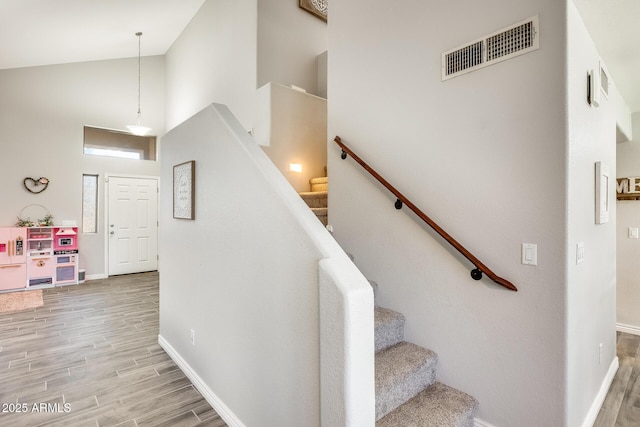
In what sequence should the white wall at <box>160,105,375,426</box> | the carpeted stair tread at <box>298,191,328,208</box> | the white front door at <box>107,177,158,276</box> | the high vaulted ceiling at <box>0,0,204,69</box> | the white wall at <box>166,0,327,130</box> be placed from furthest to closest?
the white front door at <box>107,177,158,276</box>
the white wall at <box>166,0,327,130</box>
the high vaulted ceiling at <box>0,0,204,69</box>
the carpeted stair tread at <box>298,191,328,208</box>
the white wall at <box>160,105,375,426</box>

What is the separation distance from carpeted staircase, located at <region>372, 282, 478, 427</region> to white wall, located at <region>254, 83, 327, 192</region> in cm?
274

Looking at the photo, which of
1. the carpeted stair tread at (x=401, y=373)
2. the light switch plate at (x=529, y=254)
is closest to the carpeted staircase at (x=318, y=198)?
the carpeted stair tread at (x=401, y=373)

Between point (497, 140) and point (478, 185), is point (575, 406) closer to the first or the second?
point (478, 185)

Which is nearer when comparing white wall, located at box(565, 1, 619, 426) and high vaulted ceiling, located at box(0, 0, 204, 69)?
white wall, located at box(565, 1, 619, 426)

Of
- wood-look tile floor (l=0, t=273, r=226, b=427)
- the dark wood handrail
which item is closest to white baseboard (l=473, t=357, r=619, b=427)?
the dark wood handrail

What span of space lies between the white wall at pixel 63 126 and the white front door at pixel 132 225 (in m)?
0.19

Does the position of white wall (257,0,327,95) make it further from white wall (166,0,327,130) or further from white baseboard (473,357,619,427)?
white baseboard (473,357,619,427)

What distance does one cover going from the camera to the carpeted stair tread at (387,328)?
2023 mm

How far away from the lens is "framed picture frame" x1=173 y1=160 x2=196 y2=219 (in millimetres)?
2420

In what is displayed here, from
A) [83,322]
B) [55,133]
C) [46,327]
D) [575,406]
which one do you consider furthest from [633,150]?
[55,133]

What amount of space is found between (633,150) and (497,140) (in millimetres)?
3363

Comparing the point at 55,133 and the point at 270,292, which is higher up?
the point at 55,133

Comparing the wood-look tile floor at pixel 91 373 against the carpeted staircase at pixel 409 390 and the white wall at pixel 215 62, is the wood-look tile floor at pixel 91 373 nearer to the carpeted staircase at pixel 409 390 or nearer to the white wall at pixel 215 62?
the carpeted staircase at pixel 409 390

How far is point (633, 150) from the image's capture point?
3670 millimetres
